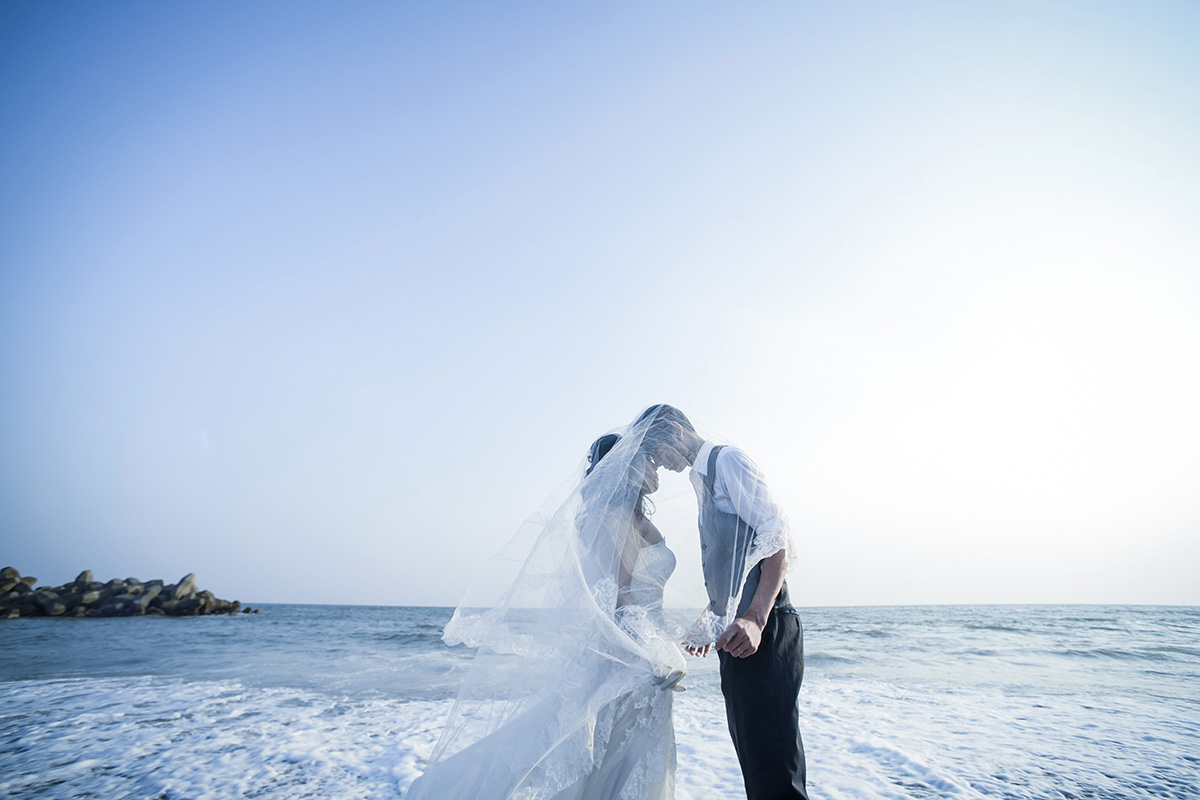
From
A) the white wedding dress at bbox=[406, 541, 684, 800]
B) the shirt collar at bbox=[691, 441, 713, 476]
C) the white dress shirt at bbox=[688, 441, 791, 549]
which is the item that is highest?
the shirt collar at bbox=[691, 441, 713, 476]

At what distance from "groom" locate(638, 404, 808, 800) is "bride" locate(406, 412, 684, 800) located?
25 centimetres

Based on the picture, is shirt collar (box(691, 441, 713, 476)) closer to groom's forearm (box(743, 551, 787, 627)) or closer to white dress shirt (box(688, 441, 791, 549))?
white dress shirt (box(688, 441, 791, 549))

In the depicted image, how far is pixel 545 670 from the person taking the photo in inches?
86.3

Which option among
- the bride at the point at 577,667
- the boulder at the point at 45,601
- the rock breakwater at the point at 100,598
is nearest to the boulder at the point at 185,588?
the rock breakwater at the point at 100,598

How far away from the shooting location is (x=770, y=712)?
6.19ft

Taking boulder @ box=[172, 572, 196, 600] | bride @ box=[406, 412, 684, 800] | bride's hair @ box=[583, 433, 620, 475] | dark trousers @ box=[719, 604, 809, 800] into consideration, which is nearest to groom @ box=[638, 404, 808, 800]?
dark trousers @ box=[719, 604, 809, 800]

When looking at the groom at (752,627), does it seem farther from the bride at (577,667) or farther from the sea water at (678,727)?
the sea water at (678,727)

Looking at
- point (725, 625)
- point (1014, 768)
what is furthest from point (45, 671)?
point (1014, 768)

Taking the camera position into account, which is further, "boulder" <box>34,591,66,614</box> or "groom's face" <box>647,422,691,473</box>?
"boulder" <box>34,591,66,614</box>

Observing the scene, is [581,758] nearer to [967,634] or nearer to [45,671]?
[45,671]

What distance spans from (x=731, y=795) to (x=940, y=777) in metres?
1.68

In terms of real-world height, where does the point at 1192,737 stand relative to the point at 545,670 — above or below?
below

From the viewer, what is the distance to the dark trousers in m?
1.83

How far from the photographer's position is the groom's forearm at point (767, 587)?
74.0 inches
